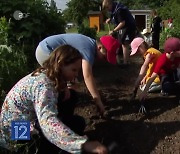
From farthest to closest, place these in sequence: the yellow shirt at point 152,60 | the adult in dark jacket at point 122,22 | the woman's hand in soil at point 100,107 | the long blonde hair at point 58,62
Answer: the adult in dark jacket at point 122,22 → the yellow shirt at point 152,60 → the woman's hand in soil at point 100,107 → the long blonde hair at point 58,62

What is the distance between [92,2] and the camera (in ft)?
159

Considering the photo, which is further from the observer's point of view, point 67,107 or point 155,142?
point 155,142

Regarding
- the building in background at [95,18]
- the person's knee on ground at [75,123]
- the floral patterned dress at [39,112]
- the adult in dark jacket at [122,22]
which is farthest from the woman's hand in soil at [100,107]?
the building in background at [95,18]

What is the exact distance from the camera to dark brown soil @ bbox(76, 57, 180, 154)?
368cm

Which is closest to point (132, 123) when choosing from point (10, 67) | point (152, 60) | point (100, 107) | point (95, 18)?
point (100, 107)

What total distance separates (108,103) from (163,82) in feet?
2.37

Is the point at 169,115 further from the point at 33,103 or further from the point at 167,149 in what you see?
the point at 33,103

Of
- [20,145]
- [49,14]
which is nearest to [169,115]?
[20,145]

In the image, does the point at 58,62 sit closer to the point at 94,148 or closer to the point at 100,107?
the point at 94,148

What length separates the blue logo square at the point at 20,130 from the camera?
2.46 metres

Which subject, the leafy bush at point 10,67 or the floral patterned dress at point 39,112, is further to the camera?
the leafy bush at point 10,67

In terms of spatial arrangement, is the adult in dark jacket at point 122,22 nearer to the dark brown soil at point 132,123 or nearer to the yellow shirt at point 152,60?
the dark brown soil at point 132,123

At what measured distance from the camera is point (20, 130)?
2.49 metres

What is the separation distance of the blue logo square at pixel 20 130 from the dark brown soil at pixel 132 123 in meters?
0.96
